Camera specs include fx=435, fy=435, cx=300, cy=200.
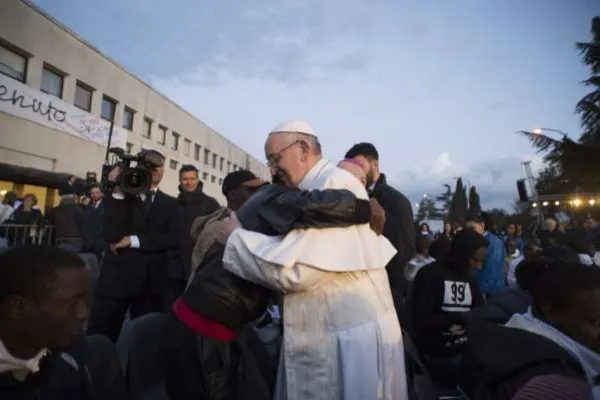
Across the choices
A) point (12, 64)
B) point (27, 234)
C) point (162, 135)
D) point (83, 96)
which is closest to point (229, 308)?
point (27, 234)

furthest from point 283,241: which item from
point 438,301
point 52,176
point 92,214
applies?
point 52,176

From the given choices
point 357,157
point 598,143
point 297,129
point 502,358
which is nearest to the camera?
point 502,358

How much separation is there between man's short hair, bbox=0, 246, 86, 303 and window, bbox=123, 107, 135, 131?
2306cm

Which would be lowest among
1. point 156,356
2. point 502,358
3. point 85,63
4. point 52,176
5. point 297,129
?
point 156,356

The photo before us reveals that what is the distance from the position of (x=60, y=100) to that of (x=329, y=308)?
19.0 metres

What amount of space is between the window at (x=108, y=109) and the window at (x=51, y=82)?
8.99 feet

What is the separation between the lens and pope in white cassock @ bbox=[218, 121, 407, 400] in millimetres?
1534

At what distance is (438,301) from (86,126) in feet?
62.8

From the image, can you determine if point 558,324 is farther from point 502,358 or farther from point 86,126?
point 86,126

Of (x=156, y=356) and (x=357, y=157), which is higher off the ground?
(x=357, y=157)

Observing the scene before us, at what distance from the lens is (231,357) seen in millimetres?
1775

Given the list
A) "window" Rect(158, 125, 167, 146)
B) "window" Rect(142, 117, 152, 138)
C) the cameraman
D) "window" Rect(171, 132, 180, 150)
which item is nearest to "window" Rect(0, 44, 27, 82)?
"window" Rect(142, 117, 152, 138)

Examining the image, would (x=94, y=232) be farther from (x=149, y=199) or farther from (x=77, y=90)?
(x=77, y=90)

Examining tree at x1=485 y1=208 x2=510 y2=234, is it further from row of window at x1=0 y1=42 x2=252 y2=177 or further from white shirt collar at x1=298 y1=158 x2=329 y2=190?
row of window at x1=0 y1=42 x2=252 y2=177
